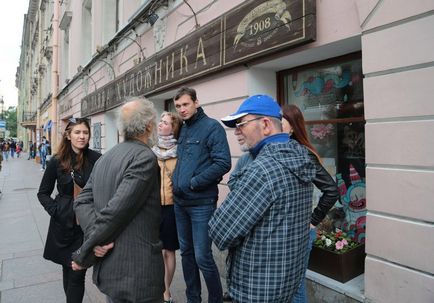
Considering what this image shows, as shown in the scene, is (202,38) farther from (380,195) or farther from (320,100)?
(380,195)

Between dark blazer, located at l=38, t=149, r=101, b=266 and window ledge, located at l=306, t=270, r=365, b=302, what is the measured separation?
215 cm

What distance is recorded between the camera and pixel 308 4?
3.25m

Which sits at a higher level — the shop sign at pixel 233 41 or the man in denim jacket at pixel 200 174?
the shop sign at pixel 233 41

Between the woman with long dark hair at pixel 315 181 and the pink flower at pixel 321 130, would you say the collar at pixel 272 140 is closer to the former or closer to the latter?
the woman with long dark hair at pixel 315 181

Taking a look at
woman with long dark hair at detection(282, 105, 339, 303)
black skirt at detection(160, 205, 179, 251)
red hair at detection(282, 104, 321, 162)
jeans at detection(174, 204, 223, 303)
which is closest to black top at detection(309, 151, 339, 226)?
woman with long dark hair at detection(282, 105, 339, 303)

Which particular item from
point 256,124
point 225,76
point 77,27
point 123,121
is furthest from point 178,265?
point 77,27

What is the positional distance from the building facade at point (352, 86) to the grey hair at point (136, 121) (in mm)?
1761

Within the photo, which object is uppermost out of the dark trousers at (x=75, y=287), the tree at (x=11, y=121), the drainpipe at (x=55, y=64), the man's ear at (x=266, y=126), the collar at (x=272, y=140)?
the tree at (x=11, y=121)

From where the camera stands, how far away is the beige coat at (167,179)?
3305 millimetres

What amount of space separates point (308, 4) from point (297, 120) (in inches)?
53.6

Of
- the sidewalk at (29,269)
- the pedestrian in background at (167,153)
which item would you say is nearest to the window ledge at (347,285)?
the sidewalk at (29,269)

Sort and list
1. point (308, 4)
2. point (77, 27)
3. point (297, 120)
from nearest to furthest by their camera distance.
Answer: point (297, 120) → point (308, 4) → point (77, 27)

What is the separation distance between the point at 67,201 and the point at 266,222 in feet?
6.14

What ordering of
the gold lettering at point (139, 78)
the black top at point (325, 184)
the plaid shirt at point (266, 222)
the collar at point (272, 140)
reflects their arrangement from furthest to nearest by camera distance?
the gold lettering at point (139, 78)
the black top at point (325, 184)
the collar at point (272, 140)
the plaid shirt at point (266, 222)
